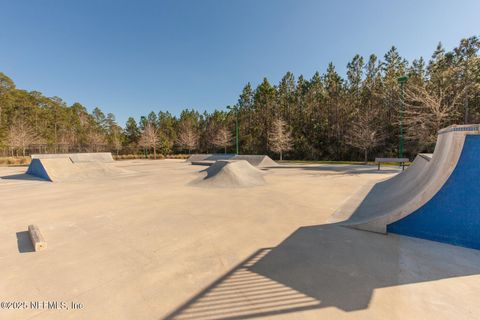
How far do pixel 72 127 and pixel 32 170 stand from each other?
54801mm

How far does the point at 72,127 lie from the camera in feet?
197

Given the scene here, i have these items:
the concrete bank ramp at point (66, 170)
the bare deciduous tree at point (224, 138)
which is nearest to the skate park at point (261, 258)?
the concrete bank ramp at point (66, 170)

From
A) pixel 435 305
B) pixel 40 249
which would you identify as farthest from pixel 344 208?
pixel 40 249

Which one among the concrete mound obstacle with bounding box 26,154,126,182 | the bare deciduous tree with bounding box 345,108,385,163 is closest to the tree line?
the bare deciduous tree with bounding box 345,108,385,163

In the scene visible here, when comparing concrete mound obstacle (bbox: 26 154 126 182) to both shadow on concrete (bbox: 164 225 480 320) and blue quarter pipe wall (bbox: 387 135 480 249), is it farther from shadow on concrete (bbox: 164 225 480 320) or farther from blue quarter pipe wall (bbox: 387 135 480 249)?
blue quarter pipe wall (bbox: 387 135 480 249)

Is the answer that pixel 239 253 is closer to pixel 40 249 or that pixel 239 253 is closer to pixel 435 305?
pixel 435 305

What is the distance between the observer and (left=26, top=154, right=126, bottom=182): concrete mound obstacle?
14602 millimetres

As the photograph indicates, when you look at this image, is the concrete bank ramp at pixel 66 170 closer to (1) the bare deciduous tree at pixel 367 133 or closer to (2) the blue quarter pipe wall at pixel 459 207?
(2) the blue quarter pipe wall at pixel 459 207

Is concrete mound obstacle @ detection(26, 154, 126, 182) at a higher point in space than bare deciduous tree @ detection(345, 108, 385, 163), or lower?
lower

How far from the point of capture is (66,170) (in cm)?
1529

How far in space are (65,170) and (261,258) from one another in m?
18.0

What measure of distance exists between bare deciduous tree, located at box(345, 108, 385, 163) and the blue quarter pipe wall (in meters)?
21.8

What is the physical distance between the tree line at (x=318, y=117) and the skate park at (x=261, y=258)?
52.3 feet

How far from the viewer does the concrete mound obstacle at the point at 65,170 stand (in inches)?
575
